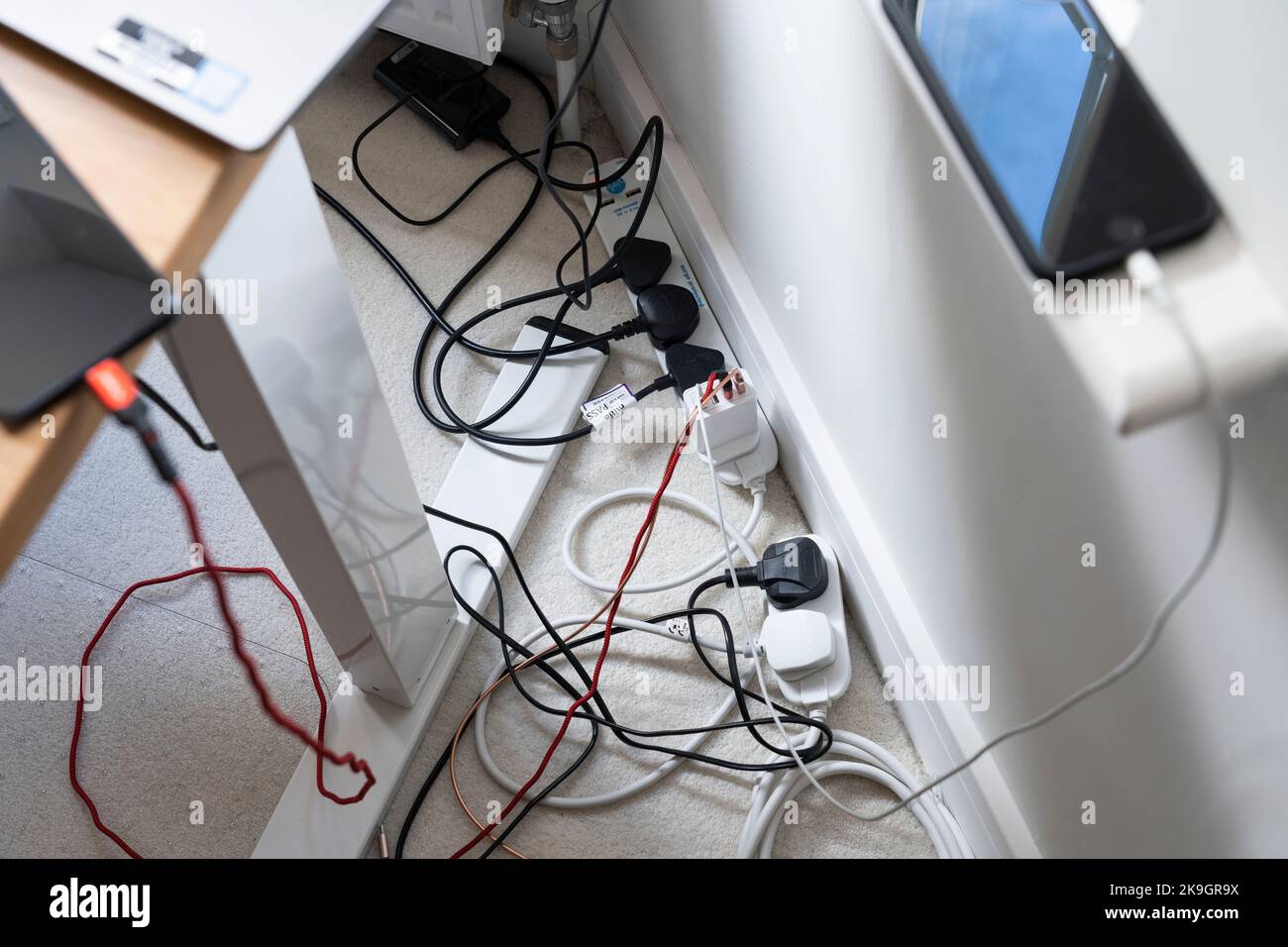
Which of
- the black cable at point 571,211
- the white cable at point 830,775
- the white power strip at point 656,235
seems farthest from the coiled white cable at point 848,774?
the black cable at point 571,211

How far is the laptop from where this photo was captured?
22.5 inches

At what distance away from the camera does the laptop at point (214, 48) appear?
0.57 metres

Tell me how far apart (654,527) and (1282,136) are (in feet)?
2.68

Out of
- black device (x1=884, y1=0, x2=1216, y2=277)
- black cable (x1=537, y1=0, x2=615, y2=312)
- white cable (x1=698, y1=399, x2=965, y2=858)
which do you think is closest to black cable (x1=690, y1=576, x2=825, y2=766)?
white cable (x1=698, y1=399, x2=965, y2=858)

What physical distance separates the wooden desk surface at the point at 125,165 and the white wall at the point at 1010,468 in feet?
1.42

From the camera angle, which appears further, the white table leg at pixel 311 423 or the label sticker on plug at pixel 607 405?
the label sticker on plug at pixel 607 405

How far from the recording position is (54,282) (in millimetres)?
534

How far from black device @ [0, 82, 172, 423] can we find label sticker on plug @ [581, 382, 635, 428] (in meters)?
0.71

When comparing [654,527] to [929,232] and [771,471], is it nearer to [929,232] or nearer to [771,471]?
[771,471]

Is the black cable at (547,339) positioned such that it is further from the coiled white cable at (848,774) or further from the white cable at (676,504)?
the coiled white cable at (848,774)

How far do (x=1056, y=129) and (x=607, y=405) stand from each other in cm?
73

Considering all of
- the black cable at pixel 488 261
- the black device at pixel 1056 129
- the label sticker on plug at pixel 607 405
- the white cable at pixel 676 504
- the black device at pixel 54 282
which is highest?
the black device at pixel 1056 129

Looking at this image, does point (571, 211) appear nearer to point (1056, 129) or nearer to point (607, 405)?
point (607, 405)
